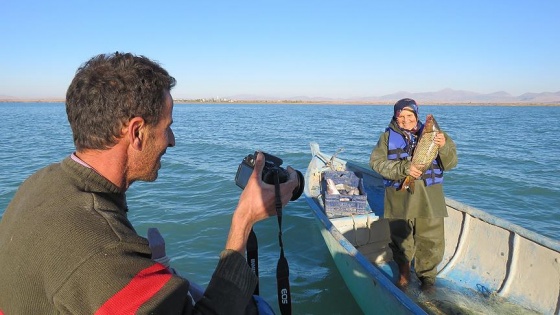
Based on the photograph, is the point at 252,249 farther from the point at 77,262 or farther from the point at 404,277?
the point at 404,277

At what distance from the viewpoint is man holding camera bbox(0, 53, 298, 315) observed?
3.59ft

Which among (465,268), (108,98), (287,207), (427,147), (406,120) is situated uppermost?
(108,98)

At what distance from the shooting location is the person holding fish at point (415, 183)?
4660 millimetres

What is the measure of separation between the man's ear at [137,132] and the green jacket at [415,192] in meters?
3.93

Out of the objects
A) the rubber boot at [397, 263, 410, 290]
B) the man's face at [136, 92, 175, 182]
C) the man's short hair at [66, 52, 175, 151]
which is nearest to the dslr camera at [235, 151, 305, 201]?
the man's face at [136, 92, 175, 182]

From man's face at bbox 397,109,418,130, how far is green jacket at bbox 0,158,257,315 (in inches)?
167

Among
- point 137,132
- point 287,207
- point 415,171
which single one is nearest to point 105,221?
point 137,132

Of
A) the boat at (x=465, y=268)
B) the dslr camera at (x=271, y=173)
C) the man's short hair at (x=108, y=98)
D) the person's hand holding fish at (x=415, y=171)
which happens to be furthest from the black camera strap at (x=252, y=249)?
the person's hand holding fish at (x=415, y=171)

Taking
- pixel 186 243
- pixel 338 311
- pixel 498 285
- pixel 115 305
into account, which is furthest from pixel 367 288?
pixel 186 243

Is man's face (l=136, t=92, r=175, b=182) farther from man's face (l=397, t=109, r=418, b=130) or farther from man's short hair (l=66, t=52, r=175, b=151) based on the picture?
man's face (l=397, t=109, r=418, b=130)

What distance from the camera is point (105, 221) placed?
1198mm

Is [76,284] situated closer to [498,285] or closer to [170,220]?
[498,285]

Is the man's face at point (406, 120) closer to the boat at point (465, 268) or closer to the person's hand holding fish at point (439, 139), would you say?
the person's hand holding fish at point (439, 139)

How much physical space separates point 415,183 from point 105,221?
4514 mm
